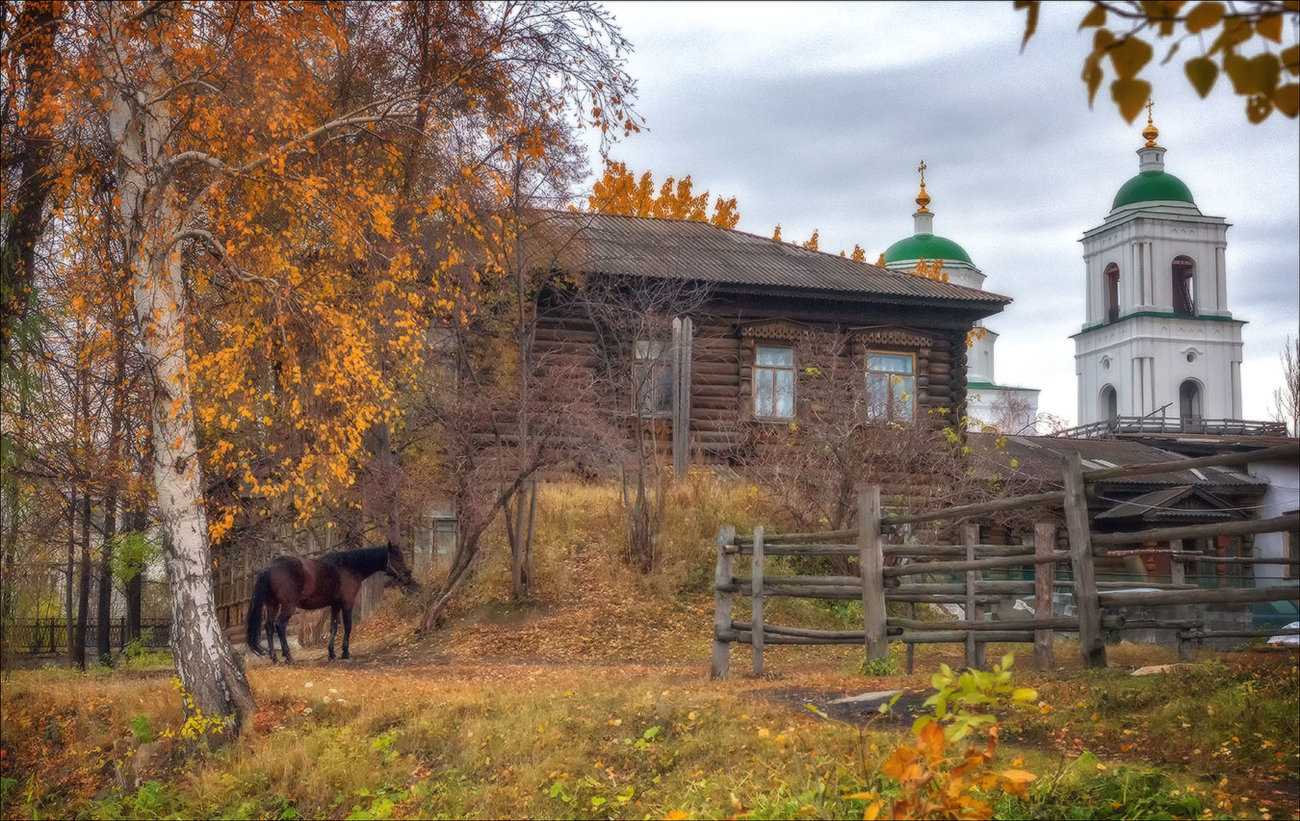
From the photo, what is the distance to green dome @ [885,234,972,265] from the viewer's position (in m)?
62.5

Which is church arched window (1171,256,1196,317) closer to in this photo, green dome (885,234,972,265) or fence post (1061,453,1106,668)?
green dome (885,234,972,265)

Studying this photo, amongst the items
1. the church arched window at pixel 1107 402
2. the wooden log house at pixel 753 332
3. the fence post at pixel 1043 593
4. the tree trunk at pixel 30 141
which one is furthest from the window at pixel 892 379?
the church arched window at pixel 1107 402

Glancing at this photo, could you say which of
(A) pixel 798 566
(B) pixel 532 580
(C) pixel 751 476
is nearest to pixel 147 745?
(B) pixel 532 580

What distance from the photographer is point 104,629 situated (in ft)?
77.6

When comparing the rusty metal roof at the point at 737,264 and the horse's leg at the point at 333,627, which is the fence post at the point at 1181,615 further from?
the rusty metal roof at the point at 737,264

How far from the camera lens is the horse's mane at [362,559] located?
16.5 meters

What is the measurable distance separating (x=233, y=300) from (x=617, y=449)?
8.06m

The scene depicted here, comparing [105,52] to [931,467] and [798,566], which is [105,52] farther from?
[931,467]

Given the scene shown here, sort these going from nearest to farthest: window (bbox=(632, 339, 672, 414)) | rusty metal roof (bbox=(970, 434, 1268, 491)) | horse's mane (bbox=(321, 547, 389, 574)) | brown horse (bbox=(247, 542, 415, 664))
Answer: brown horse (bbox=(247, 542, 415, 664)), horse's mane (bbox=(321, 547, 389, 574)), window (bbox=(632, 339, 672, 414)), rusty metal roof (bbox=(970, 434, 1268, 491))

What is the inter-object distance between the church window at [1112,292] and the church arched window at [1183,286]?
10.0ft

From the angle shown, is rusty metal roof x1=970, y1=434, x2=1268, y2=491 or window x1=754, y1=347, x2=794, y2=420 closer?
window x1=754, y1=347, x2=794, y2=420

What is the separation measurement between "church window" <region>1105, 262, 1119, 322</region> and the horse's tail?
58223mm

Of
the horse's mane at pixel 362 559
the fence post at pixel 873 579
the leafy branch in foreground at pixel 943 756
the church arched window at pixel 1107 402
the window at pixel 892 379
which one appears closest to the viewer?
the leafy branch in foreground at pixel 943 756

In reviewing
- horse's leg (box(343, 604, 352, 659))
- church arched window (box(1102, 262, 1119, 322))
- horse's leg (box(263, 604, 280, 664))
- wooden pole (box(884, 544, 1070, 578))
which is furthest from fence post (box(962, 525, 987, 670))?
church arched window (box(1102, 262, 1119, 322))
